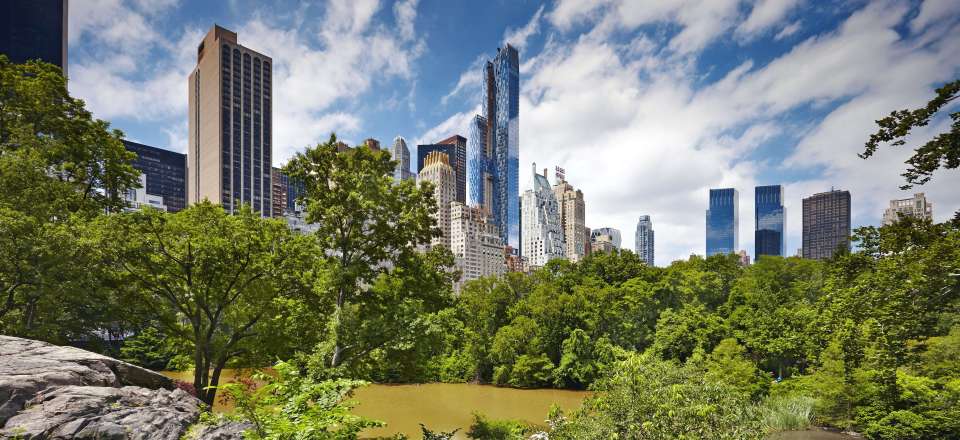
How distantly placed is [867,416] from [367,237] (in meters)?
18.7

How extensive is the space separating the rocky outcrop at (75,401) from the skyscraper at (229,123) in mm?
109519

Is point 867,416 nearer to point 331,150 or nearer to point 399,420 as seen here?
point 399,420

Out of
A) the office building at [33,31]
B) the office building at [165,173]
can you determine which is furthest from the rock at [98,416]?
the office building at [165,173]

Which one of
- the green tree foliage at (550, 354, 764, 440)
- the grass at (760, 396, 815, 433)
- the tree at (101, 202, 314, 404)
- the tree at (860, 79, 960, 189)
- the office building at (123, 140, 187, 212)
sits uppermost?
the office building at (123, 140, 187, 212)

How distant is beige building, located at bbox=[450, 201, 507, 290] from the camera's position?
427 feet

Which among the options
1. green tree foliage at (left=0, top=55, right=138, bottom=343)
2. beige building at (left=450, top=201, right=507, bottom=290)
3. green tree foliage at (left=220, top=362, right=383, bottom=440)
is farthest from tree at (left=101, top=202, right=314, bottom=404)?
beige building at (left=450, top=201, right=507, bottom=290)

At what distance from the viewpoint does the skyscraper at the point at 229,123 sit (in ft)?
356

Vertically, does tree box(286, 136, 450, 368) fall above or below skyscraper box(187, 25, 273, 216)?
below

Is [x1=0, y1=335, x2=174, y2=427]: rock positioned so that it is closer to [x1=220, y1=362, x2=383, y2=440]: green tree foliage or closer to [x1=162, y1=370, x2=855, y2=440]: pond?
[x1=220, y1=362, x2=383, y2=440]: green tree foliage

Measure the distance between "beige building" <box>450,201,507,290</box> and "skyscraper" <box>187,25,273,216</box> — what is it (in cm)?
5229

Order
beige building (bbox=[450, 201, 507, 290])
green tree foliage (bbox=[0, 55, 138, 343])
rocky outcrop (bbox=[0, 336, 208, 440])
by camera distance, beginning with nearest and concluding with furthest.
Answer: rocky outcrop (bbox=[0, 336, 208, 440]) → green tree foliage (bbox=[0, 55, 138, 343]) → beige building (bbox=[450, 201, 507, 290])

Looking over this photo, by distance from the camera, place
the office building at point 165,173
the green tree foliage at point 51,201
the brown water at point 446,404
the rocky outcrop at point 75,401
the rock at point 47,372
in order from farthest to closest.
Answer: the office building at point 165,173 → the brown water at point 446,404 → the green tree foliage at point 51,201 → the rock at point 47,372 → the rocky outcrop at point 75,401

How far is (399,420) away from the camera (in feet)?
69.6

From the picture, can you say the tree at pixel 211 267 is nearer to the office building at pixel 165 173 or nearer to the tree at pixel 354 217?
the tree at pixel 354 217
